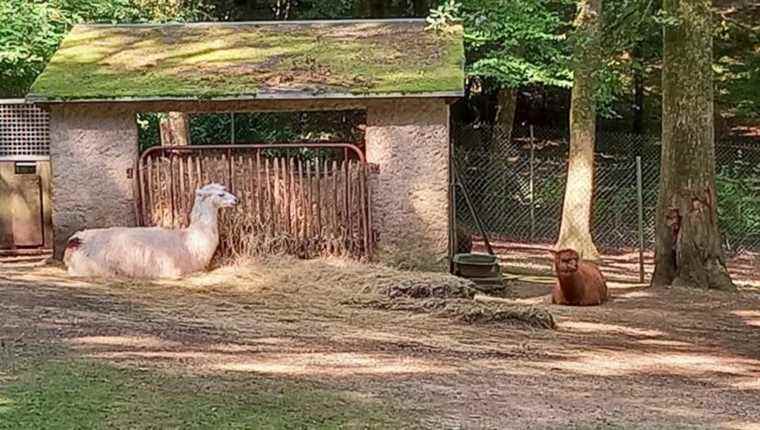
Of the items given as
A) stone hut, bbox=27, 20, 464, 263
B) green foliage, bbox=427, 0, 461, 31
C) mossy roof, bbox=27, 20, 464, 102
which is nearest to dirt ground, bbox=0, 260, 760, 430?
stone hut, bbox=27, 20, 464, 263

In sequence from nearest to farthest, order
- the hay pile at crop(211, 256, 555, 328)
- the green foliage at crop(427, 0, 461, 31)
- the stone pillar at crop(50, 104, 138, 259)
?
the hay pile at crop(211, 256, 555, 328) < the stone pillar at crop(50, 104, 138, 259) < the green foliage at crop(427, 0, 461, 31)

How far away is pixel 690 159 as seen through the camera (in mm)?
11781

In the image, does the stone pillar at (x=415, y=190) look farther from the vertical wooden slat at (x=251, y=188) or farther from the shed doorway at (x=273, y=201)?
the vertical wooden slat at (x=251, y=188)

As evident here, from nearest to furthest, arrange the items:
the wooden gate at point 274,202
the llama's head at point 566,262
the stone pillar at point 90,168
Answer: the llama's head at point 566,262, the wooden gate at point 274,202, the stone pillar at point 90,168

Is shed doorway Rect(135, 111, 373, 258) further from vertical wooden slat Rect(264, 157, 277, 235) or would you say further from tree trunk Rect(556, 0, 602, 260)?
tree trunk Rect(556, 0, 602, 260)

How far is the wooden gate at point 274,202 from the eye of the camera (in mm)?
11523

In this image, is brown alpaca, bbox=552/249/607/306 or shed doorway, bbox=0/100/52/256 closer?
brown alpaca, bbox=552/249/607/306

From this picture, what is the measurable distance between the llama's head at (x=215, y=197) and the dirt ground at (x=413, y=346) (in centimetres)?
69

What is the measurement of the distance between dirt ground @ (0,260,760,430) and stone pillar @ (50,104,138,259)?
933mm

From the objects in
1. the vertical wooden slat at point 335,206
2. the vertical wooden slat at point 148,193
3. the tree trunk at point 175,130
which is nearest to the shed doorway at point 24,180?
the vertical wooden slat at point 148,193

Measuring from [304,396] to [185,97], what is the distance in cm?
683

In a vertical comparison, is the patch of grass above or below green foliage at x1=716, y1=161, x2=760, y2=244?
below

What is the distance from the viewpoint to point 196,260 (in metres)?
11.0

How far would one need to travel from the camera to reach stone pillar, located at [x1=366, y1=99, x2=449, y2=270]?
456 inches
